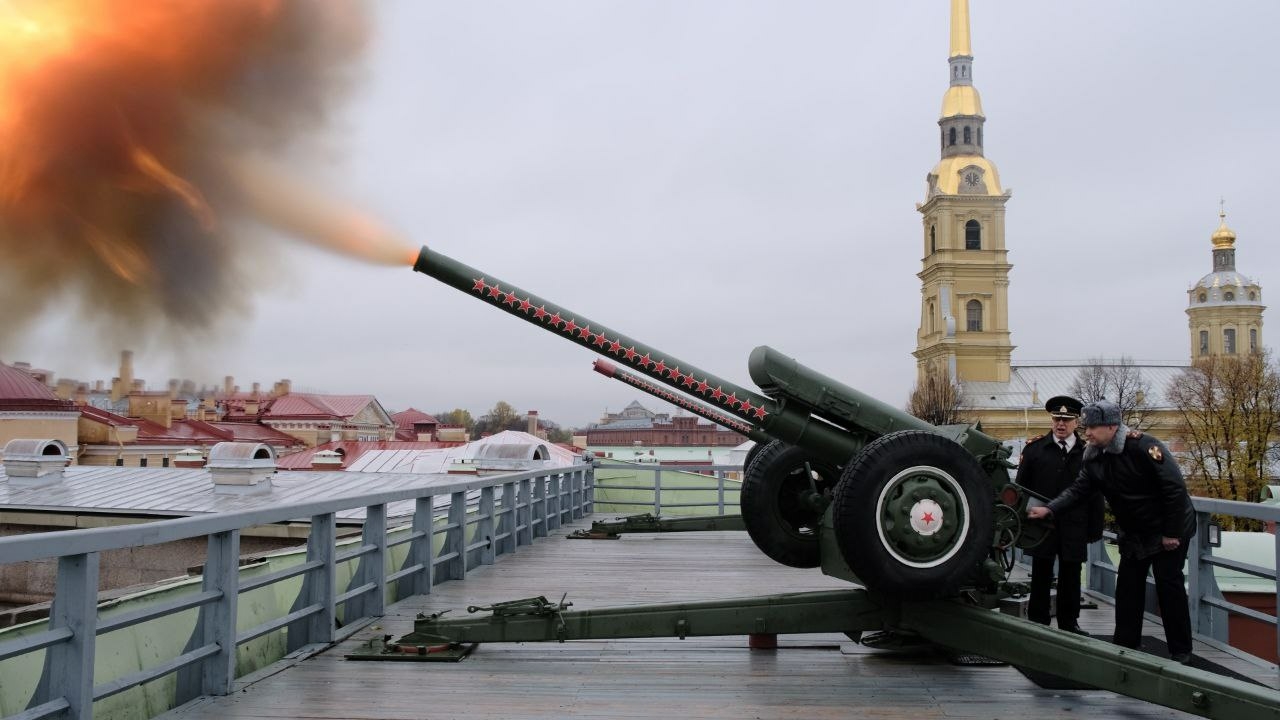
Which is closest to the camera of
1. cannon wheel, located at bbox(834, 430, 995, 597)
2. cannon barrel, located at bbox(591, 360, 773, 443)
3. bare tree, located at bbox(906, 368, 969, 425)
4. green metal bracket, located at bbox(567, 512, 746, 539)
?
cannon wheel, located at bbox(834, 430, 995, 597)

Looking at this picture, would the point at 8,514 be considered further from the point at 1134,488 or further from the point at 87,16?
the point at 1134,488

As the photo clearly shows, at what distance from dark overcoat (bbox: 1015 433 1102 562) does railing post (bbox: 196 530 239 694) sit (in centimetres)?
472

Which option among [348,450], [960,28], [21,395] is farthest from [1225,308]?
[21,395]

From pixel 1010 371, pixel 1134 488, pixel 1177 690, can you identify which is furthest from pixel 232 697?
pixel 1010 371

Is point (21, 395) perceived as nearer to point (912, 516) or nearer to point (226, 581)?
point (226, 581)

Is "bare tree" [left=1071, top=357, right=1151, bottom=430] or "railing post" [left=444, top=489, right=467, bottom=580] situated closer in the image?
"railing post" [left=444, top=489, right=467, bottom=580]

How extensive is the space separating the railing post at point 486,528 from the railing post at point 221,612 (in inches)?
223

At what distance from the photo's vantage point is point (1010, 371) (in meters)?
102

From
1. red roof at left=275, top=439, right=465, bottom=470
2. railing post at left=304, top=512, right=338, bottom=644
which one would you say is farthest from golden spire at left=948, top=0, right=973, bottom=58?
railing post at left=304, top=512, right=338, bottom=644

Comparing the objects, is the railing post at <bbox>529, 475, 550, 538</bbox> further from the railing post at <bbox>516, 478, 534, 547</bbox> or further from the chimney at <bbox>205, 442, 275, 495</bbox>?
the chimney at <bbox>205, 442, 275, 495</bbox>

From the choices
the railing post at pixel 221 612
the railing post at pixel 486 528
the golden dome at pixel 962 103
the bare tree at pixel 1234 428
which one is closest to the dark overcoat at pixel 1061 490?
the railing post at pixel 221 612

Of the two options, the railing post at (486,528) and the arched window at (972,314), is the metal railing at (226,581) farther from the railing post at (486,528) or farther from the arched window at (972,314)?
the arched window at (972,314)

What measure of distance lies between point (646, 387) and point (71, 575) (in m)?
9.28

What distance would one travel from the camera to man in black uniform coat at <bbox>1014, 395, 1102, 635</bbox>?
22.2 ft
